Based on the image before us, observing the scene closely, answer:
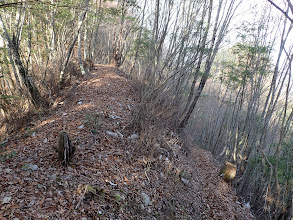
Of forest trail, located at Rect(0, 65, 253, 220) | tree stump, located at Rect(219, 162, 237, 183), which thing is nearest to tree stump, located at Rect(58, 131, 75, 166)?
forest trail, located at Rect(0, 65, 253, 220)

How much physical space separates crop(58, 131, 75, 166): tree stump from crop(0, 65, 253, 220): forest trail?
138 mm

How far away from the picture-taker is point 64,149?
2.83 m

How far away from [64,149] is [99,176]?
75 cm

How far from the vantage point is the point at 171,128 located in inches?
287

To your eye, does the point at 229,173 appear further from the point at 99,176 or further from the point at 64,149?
the point at 64,149

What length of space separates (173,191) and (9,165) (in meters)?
3.23

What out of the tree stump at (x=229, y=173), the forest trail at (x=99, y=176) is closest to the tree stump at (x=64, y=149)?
the forest trail at (x=99, y=176)

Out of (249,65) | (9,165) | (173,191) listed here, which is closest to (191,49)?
(249,65)

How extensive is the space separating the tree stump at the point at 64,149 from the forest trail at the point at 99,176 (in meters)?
0.14

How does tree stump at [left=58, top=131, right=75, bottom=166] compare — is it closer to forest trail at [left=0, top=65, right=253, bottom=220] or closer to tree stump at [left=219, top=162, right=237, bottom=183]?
forest trail at [left=0, top=65, right=253, bottom=220]

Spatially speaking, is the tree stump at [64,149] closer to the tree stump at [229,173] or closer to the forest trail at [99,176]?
the forest trail at [99,176]

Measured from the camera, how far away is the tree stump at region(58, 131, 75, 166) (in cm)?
280

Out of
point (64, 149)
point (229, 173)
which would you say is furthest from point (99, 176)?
point (229, 173)

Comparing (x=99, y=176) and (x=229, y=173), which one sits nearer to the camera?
(x=99, y=176)
